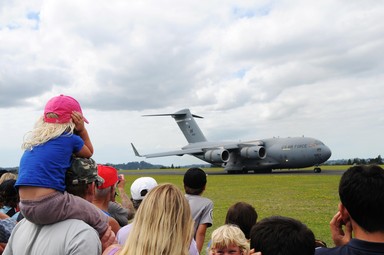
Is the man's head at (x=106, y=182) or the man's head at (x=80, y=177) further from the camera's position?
the man's head at (x=106, y=182)

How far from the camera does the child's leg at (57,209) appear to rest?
236 centimetres

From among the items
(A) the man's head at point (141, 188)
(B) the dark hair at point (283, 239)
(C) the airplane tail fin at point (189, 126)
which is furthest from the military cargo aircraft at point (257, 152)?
(B) the dark hair at point (283, 239)

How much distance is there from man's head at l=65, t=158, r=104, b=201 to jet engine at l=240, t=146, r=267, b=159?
37306 millimetres

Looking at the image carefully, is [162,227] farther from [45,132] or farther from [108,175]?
[108,175]

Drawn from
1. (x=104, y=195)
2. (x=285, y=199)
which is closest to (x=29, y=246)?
(x=104, y=195)

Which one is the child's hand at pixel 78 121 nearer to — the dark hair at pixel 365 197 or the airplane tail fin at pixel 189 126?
the dark hair at pixel 365 197

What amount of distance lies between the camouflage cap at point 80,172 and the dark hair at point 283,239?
1.10m

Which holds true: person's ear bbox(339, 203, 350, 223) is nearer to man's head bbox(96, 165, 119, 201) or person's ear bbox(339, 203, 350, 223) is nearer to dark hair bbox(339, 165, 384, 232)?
dark hair bbox(339, 165, 384, 232)

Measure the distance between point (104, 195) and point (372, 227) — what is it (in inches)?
100

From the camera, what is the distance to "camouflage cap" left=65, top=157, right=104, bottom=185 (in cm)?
258

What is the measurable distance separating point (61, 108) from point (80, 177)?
1.53 ft

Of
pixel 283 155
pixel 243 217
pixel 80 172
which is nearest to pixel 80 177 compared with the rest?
pixel 80 172

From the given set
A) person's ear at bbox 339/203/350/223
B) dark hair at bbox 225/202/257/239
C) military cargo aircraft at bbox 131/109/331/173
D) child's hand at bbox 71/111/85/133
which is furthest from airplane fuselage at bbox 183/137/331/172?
child's hand at bbox 71/111/85/133

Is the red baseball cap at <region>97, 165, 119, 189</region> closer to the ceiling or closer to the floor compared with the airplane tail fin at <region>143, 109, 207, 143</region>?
Result: closer to the floor
